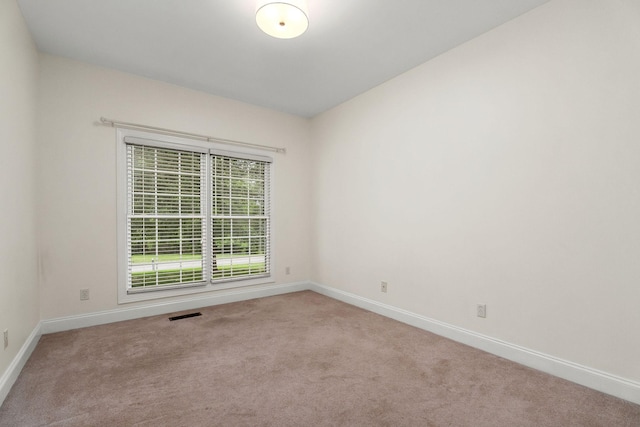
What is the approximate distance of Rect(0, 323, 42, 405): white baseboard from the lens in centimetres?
193

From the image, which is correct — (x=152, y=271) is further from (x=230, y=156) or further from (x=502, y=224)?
(x=502, y=224)

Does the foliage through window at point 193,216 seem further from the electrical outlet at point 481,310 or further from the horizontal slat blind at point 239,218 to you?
the electrical outlet at point 481,310

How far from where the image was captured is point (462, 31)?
2664 millimetres

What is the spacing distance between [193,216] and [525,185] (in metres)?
3.62

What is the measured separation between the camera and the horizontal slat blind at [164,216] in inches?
139

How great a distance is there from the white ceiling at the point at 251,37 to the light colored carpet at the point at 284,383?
282 centimetres

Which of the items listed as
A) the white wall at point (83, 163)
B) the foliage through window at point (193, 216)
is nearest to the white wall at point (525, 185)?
the foliage through window at point (193, 216)

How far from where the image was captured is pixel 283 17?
7.14 ft

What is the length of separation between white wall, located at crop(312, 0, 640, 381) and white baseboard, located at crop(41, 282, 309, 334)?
5.35 feet

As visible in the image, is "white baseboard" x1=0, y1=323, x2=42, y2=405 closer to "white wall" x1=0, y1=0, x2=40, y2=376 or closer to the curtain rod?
"white wall" x1=0, y1=0, x2=40, y2=376

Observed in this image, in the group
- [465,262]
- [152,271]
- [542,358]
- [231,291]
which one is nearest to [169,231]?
[152,271]

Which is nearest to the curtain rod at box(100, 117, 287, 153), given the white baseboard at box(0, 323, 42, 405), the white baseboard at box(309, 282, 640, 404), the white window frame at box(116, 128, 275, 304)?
the white window frame at box(116, 128, 275, 304)

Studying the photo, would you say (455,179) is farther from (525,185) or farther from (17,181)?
(17,181)

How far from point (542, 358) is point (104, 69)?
5.01 m
